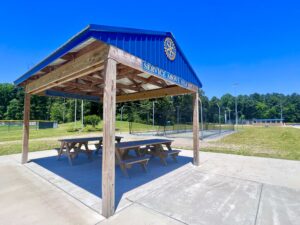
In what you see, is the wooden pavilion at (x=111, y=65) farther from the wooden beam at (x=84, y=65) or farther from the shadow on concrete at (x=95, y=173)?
the shadow on concrete at (x=95, y=173)

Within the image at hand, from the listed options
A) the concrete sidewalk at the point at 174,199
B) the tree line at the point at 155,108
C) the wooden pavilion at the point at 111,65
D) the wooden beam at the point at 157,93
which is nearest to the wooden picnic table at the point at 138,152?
the concrete sidewalk at the point at 174,199

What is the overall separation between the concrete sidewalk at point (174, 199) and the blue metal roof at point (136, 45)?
101 inches

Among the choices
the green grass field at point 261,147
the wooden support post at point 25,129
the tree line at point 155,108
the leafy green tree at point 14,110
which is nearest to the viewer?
the wooden support post at point 25,129

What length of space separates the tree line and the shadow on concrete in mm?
11196

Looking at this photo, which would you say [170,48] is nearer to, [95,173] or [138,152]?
[138,152]

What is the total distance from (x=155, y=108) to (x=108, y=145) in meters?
23.5

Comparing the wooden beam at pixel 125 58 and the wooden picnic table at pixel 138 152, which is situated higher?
the wooden beam at pixel 125 58

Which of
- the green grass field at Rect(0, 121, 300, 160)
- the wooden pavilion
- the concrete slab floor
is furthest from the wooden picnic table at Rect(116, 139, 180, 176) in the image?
the green grass field at Rect(0, 121, 300, 160)

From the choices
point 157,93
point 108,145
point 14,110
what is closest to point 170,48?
point 157,93

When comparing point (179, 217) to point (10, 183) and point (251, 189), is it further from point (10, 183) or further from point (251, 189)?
point (10, 183)

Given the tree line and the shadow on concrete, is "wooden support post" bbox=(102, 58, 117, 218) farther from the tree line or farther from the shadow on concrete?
the tree line

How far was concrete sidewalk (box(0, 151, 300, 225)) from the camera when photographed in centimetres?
239

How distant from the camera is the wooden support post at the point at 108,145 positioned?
2.50 meters

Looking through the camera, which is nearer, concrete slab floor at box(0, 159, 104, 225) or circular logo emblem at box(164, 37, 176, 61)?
concrete slab floor at box(0, 159, 104, 225)
